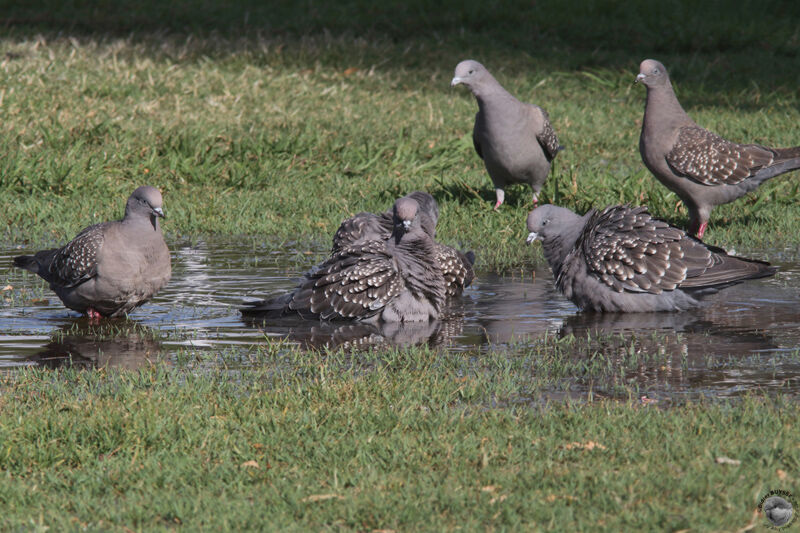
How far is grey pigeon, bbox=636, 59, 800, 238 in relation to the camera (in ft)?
33.4

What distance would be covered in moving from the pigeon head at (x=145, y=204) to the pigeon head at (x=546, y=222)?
2.84 m

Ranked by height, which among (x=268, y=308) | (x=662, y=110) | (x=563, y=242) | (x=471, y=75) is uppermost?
(x=471, y=75)

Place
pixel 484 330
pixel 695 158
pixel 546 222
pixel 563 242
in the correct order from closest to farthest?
1. pixel 484 330
2. pixel 563 242
3. pixel 546 222
4. pixel 695 158

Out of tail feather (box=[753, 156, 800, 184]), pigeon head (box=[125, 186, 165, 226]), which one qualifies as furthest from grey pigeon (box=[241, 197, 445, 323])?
tail feather (box=[753, 156, 800, 184])

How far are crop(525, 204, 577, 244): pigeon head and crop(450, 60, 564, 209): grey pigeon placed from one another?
279 cm

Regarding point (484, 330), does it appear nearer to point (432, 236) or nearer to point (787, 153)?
point (432, 236)

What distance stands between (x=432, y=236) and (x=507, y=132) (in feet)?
9.22

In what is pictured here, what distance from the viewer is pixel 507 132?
11.3 m

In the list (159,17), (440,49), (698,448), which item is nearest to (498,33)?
(440,49)

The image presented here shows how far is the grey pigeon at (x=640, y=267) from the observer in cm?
785

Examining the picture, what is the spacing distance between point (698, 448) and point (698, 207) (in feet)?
20.1

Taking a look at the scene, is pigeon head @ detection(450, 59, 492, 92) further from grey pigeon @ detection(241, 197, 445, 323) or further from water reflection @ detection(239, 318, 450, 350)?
water reflection @ detection(239, 318, 450, 350)

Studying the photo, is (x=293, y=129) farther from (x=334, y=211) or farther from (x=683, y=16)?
(x=683, y=16)

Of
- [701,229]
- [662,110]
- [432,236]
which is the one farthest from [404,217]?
[701,229]
